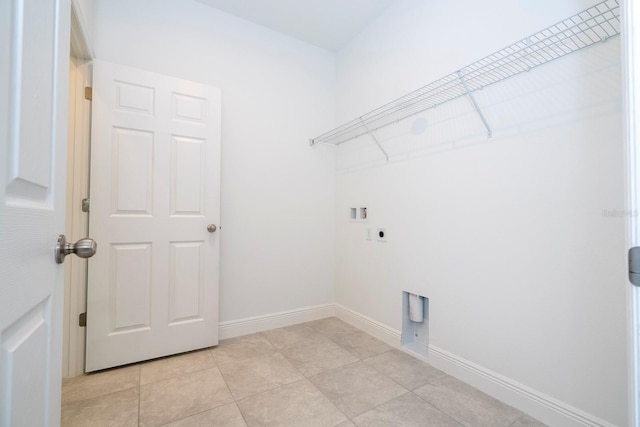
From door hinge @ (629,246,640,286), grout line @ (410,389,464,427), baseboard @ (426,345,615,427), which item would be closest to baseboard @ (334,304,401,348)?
baseboard @ (426,345,615,427)

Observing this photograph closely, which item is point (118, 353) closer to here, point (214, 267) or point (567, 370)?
point (214, 267)

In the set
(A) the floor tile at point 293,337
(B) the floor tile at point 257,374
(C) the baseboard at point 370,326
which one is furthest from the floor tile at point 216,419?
(C) the baseboard at point 370,326

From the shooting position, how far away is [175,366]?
75.5 inches

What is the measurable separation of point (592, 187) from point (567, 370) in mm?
859

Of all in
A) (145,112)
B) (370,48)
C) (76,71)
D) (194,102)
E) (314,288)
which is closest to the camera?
(76,71)

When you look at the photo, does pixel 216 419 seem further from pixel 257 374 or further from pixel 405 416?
pixel 405 416

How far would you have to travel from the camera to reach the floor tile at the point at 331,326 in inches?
98.7

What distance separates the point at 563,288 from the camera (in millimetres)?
1360

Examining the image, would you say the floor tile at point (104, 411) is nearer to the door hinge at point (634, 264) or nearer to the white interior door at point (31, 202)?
the white interior door at point (31, 202)

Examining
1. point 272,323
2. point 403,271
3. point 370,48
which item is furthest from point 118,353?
point 370,48

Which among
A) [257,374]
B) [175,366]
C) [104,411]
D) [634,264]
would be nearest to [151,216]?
[175,366]

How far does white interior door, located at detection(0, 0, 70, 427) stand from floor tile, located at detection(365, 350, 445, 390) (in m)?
1.66

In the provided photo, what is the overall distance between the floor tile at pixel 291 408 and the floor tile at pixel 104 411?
0.55m

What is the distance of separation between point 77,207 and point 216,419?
1.55 m
